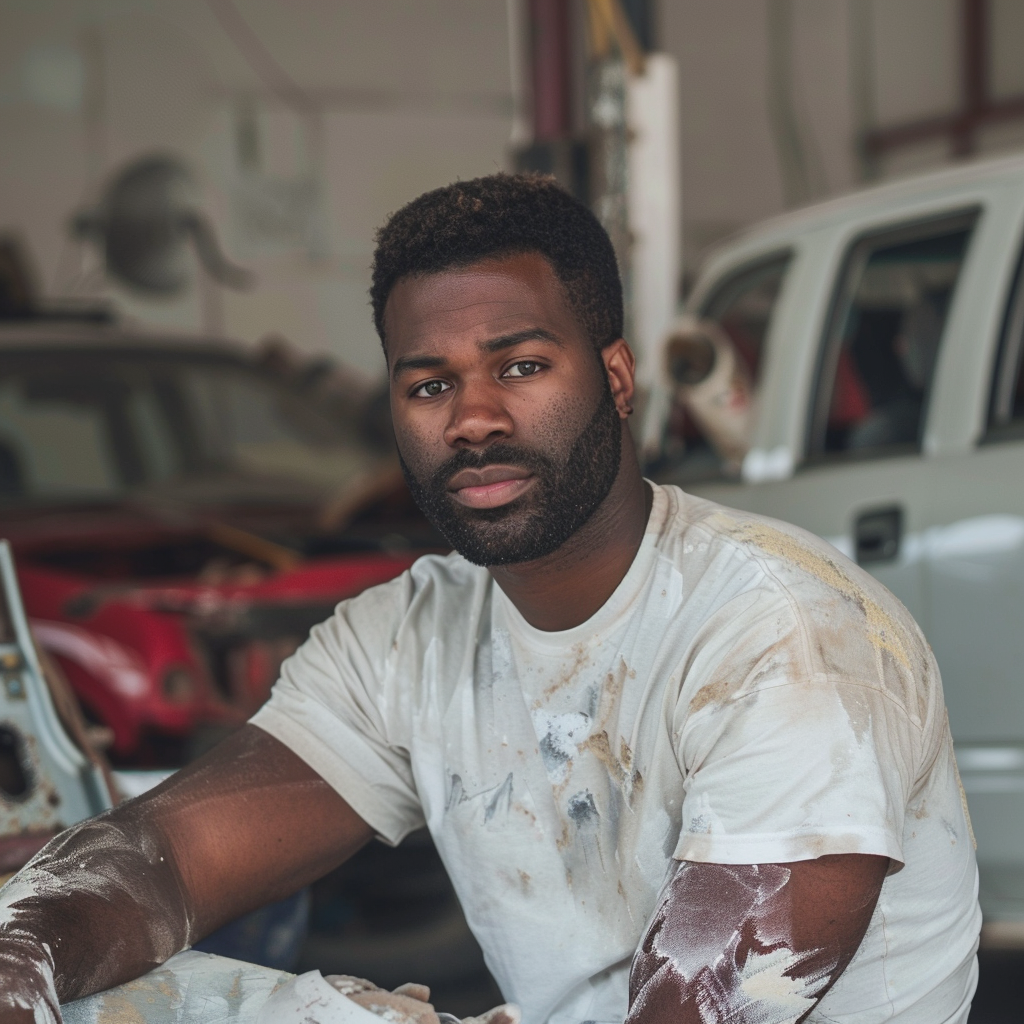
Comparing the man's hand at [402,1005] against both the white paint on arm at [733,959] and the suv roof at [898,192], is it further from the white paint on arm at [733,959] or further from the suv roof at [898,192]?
the suv roof at [898,192]

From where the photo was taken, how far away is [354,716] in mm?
1972

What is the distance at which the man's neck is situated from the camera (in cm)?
177

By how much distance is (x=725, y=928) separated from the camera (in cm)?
140

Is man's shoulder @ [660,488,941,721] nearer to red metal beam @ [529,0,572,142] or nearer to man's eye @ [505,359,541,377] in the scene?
man's eye @ [505,359,541,377]

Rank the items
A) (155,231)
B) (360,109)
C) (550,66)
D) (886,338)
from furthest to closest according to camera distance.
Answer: (360,109) < (155,231) < (550,66) < (886,338)

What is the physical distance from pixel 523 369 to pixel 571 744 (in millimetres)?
479

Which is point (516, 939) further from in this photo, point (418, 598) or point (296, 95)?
point (296, 95)

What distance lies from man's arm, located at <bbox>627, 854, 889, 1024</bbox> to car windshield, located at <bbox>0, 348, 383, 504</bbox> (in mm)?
3559

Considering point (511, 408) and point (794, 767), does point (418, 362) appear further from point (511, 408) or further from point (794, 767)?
point (794, 767)

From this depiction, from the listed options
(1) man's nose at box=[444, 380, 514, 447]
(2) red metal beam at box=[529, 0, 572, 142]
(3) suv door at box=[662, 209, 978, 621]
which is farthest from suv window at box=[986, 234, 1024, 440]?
(2) red metal beam at box=[529, 0, 572, 142]

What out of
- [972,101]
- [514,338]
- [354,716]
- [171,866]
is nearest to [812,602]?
[514,338]

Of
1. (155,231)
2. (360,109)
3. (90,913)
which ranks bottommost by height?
(90,913)

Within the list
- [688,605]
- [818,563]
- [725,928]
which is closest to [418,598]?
[688,605]

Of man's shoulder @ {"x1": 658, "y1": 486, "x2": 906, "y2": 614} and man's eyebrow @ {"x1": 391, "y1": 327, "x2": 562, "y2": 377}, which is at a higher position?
man's eyebrow @ {"x1": 391, "y1": 327, "x2": 562, "y2": 377}
